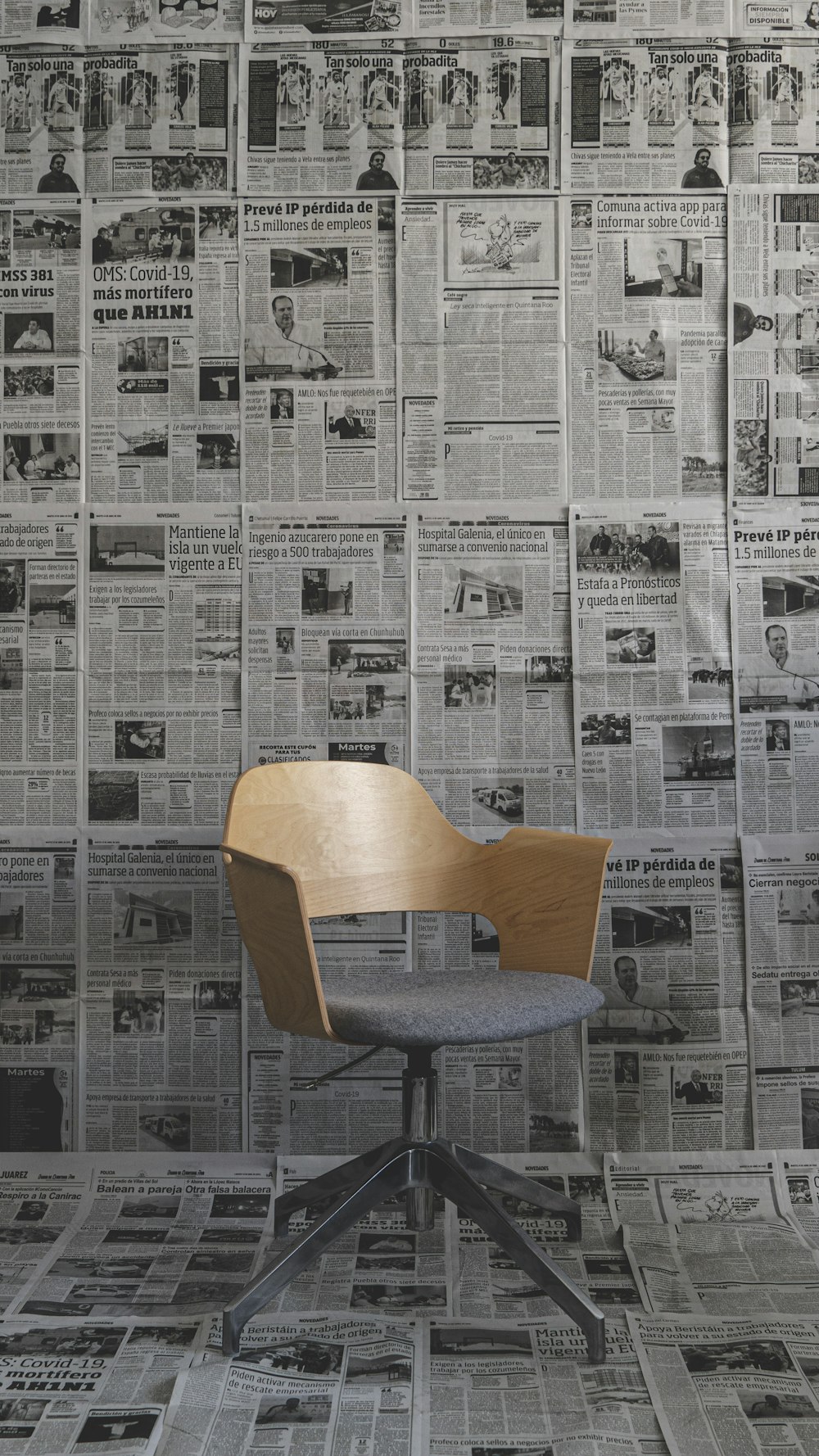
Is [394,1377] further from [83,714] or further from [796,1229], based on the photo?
[83,714]

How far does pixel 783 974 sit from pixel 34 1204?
1546mm

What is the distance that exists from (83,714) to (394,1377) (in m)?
1.37

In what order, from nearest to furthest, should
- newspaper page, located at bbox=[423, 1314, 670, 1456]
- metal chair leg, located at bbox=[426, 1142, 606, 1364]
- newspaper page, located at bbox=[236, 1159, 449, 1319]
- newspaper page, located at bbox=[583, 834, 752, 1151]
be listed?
newspaper page, located at bbox=[423, 1314, 670, 1456], metal chair leg, located at bbox=[426, 1142, 606, 1364], newspaper page, located at bbox=[236, 1159, 449, 1319], newspaper page, located at bbox=[583, 834, 752, 1151]

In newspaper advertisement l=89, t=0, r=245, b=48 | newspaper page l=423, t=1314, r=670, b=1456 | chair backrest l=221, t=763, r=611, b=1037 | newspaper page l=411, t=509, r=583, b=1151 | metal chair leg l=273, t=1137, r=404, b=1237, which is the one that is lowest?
newspaper page l=423, t=1314, r=670, b=1456

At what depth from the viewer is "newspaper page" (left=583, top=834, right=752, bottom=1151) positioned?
2.24 meters

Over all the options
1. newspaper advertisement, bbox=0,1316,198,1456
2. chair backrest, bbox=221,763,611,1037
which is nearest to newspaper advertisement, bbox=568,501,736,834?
chair backrest, bbox=221,763,611,1037

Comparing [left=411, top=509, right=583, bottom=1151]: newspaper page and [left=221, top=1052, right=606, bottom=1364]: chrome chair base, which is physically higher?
[left=411, top=509, right=583, bottom=1151]: newspaper page

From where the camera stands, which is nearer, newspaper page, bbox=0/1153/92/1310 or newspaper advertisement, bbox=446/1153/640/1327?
newspaper advertisement, bbox=446/1153/640/1327

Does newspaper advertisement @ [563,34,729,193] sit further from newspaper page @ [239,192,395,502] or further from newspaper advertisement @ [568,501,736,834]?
newspaper advertisement @ [568,501,736,834]

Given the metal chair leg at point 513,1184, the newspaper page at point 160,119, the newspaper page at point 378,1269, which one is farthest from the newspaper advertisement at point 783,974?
the newspaper page at point 160,119

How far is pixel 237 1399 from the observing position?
1467mm

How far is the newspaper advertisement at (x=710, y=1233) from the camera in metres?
1.76

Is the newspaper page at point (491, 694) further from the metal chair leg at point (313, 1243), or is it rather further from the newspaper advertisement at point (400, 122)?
the newspaper advertisement at point (400, 122)

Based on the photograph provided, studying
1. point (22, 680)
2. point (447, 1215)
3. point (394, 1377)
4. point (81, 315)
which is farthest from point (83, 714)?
point (394, 1377)
